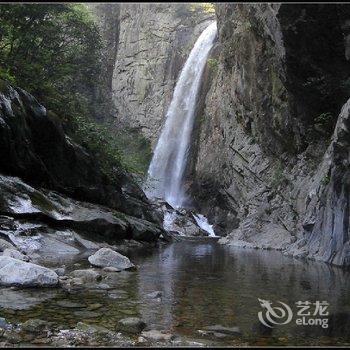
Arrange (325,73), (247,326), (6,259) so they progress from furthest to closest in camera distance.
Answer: (325,73) → (6,259) → (247,326)

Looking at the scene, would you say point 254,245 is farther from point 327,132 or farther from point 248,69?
point 248,69

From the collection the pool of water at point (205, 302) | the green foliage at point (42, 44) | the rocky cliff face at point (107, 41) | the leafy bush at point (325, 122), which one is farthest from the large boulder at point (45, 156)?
the rocky cliff face at point (107, 41)

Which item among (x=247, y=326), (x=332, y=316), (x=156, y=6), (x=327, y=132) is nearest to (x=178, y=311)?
(x=247, y=326)

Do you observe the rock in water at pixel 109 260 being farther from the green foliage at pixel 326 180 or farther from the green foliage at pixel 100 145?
the green foliage at pixel 100 145

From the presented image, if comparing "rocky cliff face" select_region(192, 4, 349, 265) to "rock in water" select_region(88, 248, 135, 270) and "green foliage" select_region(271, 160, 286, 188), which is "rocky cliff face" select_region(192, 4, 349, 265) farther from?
"rock in water" select_region(88, 248, 135, 270)

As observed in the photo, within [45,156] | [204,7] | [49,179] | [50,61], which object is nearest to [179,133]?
[204,7]

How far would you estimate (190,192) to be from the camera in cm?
2802

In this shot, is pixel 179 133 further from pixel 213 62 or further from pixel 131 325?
pixel 131 325

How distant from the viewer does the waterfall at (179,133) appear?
29.1 m

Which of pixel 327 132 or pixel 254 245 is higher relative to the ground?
pixel 327 132

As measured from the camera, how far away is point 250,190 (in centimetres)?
2184

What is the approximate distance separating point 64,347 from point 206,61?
30200mm

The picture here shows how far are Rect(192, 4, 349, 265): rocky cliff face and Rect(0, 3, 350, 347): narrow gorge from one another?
0.23 feet

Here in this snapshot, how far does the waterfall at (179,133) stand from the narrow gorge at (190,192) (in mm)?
150
